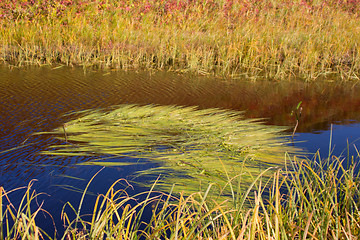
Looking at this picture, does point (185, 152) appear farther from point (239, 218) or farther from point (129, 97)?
point (129, 97)

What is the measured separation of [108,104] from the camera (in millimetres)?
3287

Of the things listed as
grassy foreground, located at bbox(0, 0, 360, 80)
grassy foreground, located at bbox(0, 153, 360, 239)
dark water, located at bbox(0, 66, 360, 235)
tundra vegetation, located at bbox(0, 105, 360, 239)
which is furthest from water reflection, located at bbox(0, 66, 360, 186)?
grassy foreground, located at bbox(0, 153, 360, 239)

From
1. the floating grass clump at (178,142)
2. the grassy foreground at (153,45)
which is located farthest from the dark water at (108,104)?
the grassy foreground at (153,45)

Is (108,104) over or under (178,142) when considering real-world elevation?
over

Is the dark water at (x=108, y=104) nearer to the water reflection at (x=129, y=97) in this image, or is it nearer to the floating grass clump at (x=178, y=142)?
the water reflection at (x=129, y=97)

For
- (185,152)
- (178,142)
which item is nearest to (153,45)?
(178,142)

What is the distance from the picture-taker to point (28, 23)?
577 centimetres

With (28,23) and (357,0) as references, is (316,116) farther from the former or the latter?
(357,0)

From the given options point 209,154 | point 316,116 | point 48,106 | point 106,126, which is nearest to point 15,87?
point 48,106

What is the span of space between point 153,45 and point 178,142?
10.5 feet

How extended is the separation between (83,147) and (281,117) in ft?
6.09

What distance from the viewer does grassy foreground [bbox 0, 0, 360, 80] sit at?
498 cm

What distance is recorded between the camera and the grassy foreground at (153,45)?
4980 millimetres

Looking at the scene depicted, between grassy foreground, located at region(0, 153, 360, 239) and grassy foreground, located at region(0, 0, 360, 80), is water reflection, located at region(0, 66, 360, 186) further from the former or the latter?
grassy foreground, located at region(0, 153, 360, 239)
